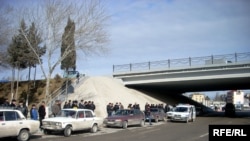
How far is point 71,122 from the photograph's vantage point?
17.8m

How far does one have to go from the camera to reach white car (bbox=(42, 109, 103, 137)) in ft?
56.6

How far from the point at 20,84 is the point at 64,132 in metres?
29.8

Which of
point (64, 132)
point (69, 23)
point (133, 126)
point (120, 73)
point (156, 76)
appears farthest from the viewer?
point (120, 73)

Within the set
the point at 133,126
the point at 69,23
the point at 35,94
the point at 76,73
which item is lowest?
the point at 133,126

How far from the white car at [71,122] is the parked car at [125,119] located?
8.22 feet

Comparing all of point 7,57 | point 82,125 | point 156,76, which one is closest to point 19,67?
point 7,57

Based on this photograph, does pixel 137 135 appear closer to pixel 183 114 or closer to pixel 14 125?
pixel 14 125

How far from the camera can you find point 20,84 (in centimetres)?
4484

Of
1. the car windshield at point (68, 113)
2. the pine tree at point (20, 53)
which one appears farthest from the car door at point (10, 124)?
the pine tree at point (20, 53)

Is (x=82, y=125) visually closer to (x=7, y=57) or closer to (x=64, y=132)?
(x=64, y=132)

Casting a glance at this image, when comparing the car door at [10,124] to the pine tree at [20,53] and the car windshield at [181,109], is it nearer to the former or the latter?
the car windshield at [181,109]

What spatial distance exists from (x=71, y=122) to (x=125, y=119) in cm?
601

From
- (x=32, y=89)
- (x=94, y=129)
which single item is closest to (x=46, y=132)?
(x=94, y=129)

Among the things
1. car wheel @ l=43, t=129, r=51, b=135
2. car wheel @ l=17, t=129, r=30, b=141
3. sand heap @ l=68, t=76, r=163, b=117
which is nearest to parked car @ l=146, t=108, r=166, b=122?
sand heap @ l=68, t=76, r=163, b=117
